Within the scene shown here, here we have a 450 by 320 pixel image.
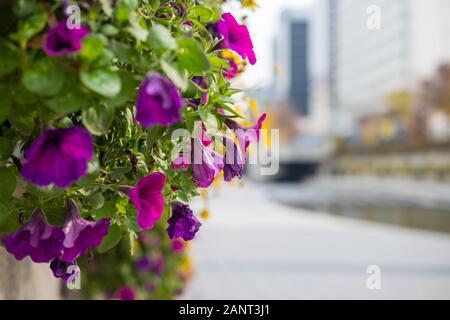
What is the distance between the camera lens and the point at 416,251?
7.29 metres

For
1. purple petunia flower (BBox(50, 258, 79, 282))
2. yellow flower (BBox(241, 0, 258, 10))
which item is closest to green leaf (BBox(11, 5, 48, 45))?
purple petunia flower (BBox(50, 258, 79, 282))

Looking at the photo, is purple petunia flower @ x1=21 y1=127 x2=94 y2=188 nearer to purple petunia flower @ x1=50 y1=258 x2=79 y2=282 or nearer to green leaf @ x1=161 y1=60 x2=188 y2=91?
green leaf @ x1=161 y1=60 x2=188 y2=91

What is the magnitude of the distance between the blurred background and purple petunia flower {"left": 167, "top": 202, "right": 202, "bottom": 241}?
23 cm

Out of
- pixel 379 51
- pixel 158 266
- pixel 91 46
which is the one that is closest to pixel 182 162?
pixel 91 46

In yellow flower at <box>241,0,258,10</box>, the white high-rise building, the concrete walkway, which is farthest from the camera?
the white high-rise building

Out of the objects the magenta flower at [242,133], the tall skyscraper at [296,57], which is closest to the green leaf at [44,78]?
the magenta flower at [242,133]

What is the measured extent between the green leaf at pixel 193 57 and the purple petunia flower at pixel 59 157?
0.47 ft

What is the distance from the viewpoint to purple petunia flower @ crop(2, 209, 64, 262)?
0.67 m

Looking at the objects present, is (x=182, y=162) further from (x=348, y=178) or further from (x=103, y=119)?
(x=348, y=178)

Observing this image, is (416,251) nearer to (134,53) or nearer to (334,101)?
(134,53)

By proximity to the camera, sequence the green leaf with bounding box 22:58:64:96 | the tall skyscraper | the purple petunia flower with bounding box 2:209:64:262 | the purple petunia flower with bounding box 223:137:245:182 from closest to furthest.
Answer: the green leaf with bounding box 22:58:64:96
the purple petunia flower with bounding box 2:209:64:262
the purple petunia flower with bounding box 223:137:245:182
the tall skyscraper

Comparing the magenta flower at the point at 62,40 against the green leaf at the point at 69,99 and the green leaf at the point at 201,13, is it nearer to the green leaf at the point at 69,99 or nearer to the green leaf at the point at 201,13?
the green leaf at the point at 69,99
